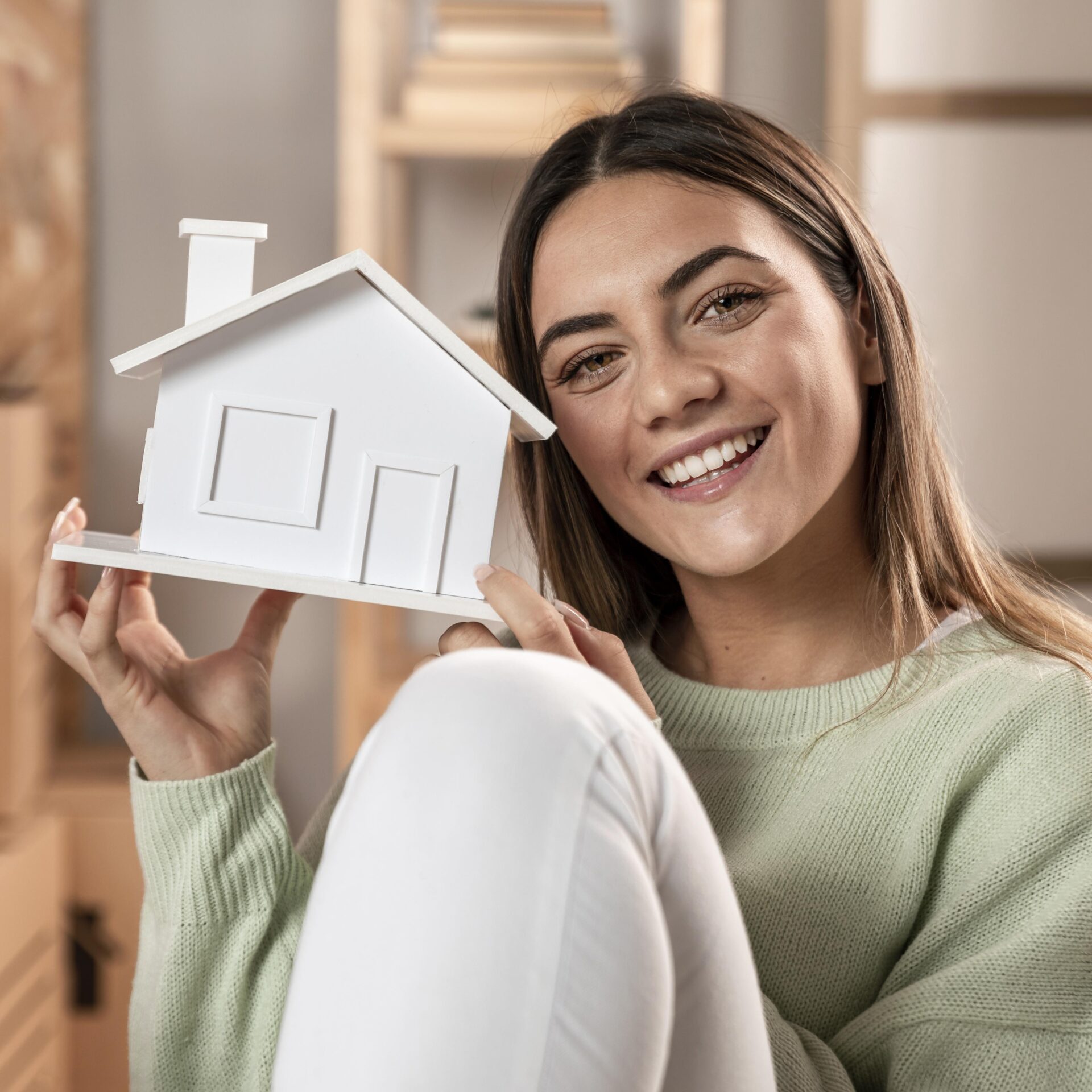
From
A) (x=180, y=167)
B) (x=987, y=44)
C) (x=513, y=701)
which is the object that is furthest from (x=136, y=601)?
(x=987, y=44)

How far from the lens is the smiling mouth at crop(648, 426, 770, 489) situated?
994mm

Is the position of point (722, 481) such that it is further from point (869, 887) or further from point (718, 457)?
point (869, 887)

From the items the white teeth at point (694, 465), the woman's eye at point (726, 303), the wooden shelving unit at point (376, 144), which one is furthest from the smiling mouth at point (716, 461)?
the wooden shelving unit at point (376, 144)

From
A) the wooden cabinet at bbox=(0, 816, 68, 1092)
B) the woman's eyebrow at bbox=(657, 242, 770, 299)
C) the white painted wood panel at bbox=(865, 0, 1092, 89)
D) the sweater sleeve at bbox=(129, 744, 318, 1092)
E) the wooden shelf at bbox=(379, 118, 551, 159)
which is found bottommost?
the wooden cabinet at bbox=(0, 816, 68, 1092)

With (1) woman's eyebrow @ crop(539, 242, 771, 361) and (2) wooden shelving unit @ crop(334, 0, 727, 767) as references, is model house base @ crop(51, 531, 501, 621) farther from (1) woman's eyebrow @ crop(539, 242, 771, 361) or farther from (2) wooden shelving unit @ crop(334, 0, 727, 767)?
(2) wooden shelving unit @ crop(334, 0, 727, 767)

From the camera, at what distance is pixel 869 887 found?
94 centimetres

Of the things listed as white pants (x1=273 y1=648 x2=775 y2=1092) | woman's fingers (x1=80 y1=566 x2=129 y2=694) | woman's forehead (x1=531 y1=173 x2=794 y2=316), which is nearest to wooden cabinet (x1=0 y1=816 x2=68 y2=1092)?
woman's fingers (x1=80 y1=566 x2=129 y2=694)

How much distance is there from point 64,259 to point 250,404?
1424 mm

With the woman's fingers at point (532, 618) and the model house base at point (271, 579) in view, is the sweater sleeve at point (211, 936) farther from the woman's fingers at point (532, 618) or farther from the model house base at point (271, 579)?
the woman's fingers at point (532, 618)

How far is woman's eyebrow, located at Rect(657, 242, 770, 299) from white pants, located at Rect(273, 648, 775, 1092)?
477 mm

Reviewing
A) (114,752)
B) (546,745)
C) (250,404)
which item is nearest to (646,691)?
(250,404)

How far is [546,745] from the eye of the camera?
57 centimetres

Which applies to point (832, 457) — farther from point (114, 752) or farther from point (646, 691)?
point (114, 752)

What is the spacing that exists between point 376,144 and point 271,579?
1.22 metres
